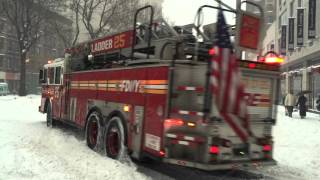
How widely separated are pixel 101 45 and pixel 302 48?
30.2m

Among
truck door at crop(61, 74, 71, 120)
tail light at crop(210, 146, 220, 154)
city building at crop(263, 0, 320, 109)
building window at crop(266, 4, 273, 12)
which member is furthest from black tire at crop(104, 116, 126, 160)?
building window at crop(266, 4, 273, 12)

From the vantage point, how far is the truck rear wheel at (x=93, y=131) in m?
12.2

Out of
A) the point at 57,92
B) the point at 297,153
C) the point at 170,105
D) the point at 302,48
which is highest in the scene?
the point at 302,48

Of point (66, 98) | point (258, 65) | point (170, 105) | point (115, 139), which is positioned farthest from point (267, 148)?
point (66, 98)

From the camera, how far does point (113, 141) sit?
11008 mm

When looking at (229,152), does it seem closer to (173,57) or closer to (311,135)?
(173,57)

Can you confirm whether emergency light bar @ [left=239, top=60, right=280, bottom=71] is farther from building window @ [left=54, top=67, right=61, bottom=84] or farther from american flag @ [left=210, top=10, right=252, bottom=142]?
building window @ [left=54, top=67, right=61, bottom=84]

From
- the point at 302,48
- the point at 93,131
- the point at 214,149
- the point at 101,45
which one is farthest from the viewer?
the point at 302,48

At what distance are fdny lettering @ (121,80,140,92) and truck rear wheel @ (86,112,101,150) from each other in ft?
5.83

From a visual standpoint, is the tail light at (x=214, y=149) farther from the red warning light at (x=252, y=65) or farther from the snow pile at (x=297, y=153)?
the snow pile at (x=297, y=153)

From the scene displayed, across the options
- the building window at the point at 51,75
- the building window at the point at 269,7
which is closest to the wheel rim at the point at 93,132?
the building window at the point at 51,75

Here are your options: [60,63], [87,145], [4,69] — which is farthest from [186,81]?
[4,69]

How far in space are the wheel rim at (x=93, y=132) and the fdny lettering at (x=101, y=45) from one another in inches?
79.9

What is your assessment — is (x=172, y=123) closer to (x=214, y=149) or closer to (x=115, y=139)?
(x=214, y=149)
